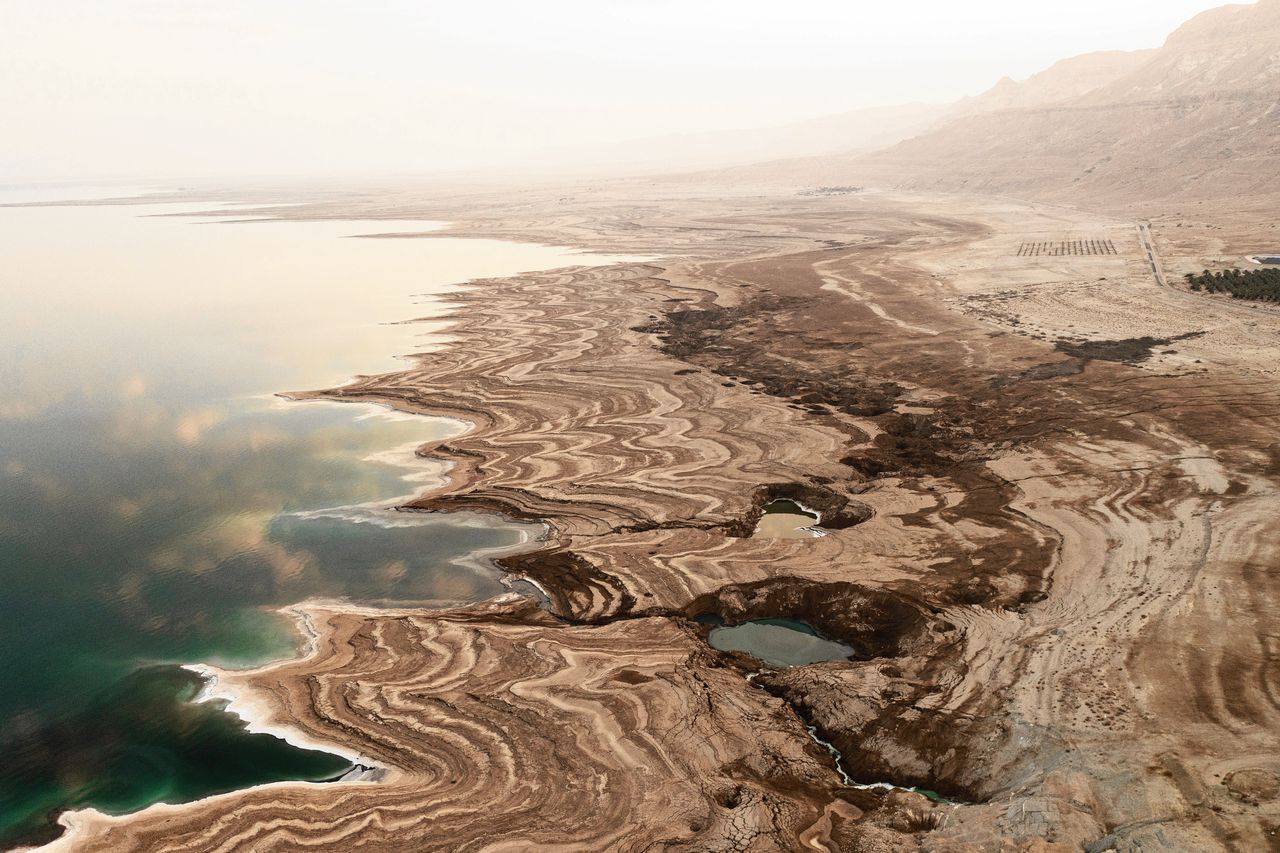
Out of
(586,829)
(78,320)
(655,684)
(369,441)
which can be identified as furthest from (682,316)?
(78,320)

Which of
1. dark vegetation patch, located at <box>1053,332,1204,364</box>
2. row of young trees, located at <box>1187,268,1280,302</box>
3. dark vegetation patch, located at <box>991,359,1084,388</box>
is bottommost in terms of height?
dark vegetation patch, located at <box>991,359,1084,388</box>

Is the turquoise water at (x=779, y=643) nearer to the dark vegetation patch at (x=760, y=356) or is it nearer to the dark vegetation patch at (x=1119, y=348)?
the dark vegetation patch at (x=760, y=356)

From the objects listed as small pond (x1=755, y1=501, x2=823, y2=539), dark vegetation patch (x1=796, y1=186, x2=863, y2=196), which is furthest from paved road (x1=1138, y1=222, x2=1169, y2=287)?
dark vegetation patch (x1=796, y1=186, x2=863, y2=196)

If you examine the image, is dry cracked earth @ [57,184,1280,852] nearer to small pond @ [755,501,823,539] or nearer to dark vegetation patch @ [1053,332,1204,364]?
dark vegetation patch @ [1053,332,1204,364]

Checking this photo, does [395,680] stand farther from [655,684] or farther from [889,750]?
[889,750]

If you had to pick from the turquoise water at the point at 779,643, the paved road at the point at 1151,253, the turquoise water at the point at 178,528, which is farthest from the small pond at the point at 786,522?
the paved road at the point at 1151,253

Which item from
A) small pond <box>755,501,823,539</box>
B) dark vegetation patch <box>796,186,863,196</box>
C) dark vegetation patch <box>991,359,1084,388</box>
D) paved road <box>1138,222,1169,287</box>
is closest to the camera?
small pond <box>755,501,823,539</box>

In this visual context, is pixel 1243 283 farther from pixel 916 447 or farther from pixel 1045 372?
pixel 916 447
